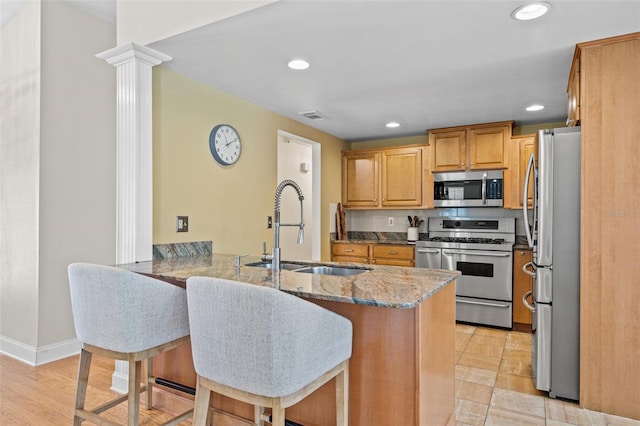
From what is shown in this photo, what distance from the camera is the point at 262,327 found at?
1271 millimetres

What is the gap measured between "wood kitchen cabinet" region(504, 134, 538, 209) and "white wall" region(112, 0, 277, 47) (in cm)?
329

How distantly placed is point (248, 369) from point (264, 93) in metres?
2.58

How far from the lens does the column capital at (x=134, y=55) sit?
250 centimetres

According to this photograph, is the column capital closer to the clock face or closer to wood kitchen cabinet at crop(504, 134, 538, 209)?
the clock face

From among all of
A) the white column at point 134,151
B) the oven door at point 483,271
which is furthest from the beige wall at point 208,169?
the oven door at point 483,271

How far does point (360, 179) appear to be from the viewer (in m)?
5.19

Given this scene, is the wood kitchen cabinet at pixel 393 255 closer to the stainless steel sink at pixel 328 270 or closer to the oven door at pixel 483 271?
the oven door at pixel 483 271

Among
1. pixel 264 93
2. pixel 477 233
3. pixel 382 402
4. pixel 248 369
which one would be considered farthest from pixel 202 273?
pixel 477 233

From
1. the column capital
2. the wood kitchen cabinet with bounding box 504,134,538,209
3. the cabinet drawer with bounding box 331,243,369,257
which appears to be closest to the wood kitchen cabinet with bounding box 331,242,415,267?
the cabinet drawer with bounding box 331,243,369,257

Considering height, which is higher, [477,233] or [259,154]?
[259,154]

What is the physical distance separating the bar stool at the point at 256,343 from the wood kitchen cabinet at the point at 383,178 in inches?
140

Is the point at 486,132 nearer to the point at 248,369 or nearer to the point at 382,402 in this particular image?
the point at 382,402

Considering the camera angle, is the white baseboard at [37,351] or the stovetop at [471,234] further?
the stovetop at [471,234]

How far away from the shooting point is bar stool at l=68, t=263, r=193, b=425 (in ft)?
5.41
